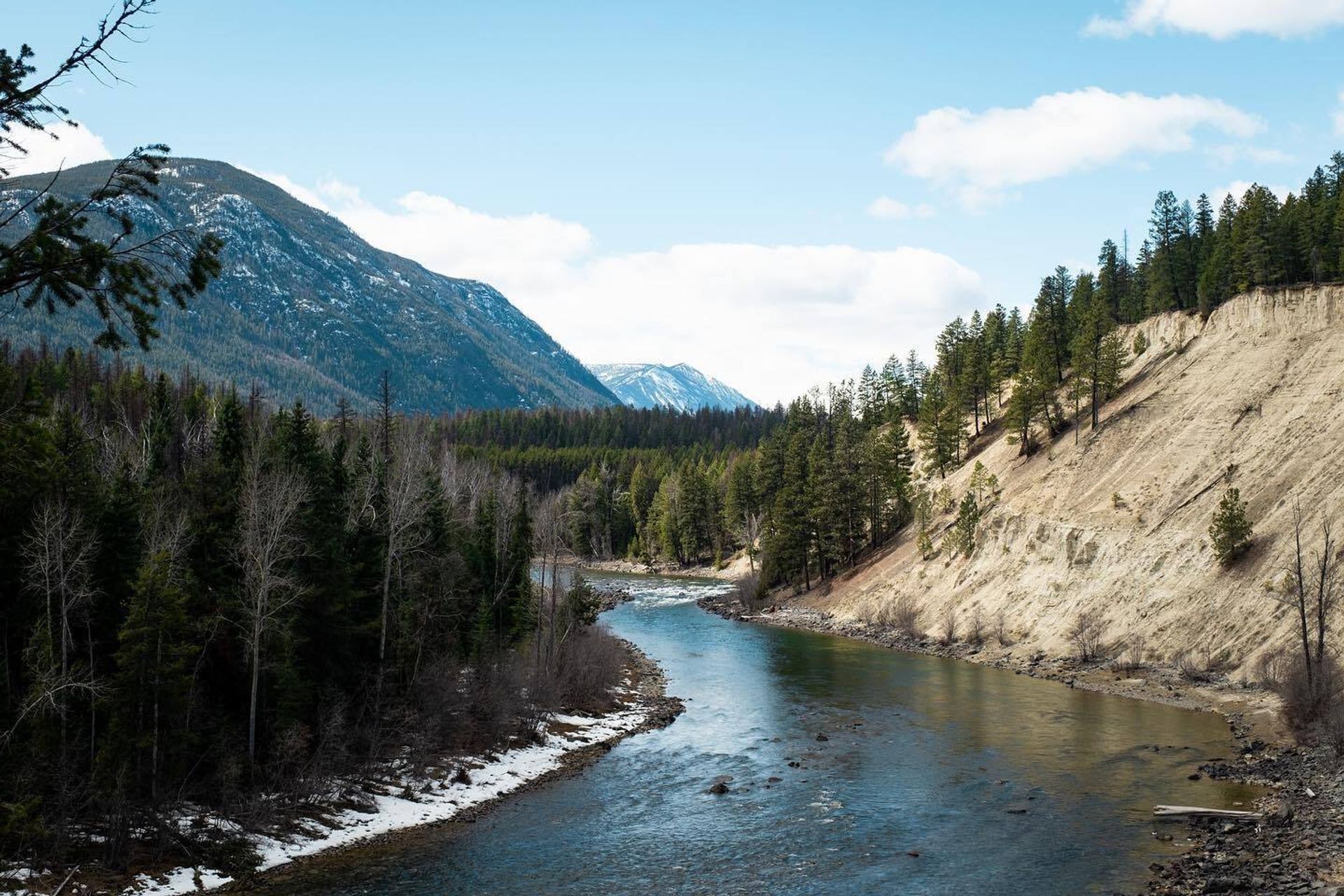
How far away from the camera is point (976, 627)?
65375 mm

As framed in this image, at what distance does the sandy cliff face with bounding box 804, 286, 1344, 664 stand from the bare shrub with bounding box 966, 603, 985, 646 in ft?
1.91

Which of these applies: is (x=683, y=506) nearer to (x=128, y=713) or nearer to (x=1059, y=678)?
(x=1059, y=678)

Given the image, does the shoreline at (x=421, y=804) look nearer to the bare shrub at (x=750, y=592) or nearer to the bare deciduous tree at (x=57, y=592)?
the bare deciduous tree at (x=57, y=592)

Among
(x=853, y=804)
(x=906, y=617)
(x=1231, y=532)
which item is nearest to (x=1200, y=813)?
(x=853, y=804)

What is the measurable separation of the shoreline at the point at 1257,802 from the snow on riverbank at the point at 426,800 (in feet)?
72.4

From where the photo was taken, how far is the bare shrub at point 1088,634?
2172 inches

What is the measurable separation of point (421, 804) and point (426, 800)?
1.25 ft

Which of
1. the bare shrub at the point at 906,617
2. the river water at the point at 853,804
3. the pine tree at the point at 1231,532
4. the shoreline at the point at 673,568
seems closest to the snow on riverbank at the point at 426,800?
the river water at the point at 853,804

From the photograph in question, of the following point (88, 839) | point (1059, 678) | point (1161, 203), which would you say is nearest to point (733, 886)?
point (88, 839)

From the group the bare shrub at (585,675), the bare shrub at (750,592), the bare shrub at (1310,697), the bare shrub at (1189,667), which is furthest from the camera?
the bare shrub at (750,592)

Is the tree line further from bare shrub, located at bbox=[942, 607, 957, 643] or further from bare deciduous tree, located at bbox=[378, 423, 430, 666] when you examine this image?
bare deciduous tree, located at bbox=[378, 423, 430, 666]

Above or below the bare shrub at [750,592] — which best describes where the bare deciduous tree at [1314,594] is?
above

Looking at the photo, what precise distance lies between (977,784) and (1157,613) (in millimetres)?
28235

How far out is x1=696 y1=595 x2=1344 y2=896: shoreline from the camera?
75.8 feet
